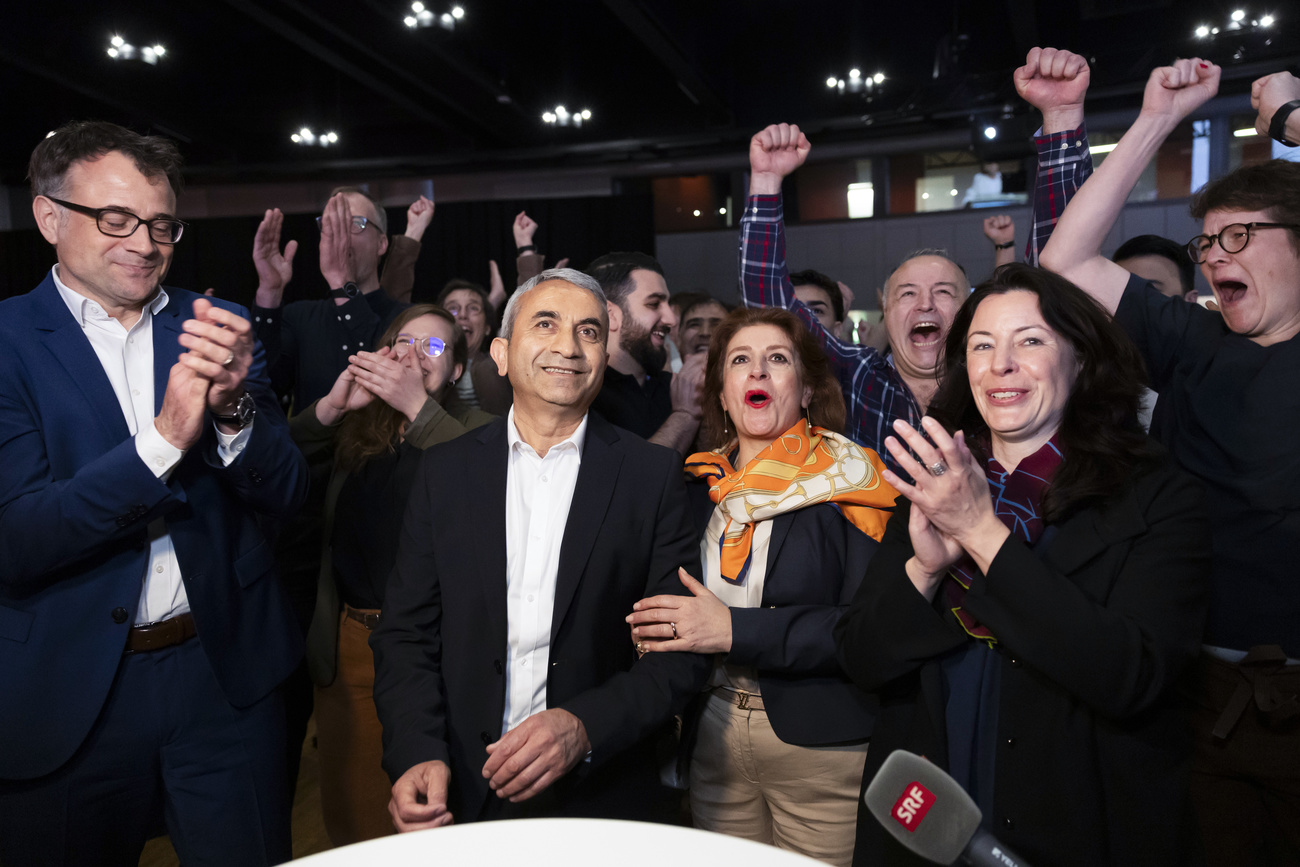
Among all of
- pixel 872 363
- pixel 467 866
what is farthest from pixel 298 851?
pixel 872 363

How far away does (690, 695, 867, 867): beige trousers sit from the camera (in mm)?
1705

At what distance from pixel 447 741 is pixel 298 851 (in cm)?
154

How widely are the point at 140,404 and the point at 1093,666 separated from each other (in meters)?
1.70

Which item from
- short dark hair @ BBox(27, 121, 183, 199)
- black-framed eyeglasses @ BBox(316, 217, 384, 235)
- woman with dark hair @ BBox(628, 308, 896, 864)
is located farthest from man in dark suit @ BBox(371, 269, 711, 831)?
black-framed eyeglasses @ BBox(316, 217, 384, 235)

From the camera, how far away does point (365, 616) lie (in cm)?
218

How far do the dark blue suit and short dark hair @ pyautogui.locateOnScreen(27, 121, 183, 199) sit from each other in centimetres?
20

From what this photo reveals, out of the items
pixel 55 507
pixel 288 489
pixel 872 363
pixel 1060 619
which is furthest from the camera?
pixel 872 363

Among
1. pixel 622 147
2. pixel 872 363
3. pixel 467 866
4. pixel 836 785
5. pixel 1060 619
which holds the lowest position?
pixel 836 785

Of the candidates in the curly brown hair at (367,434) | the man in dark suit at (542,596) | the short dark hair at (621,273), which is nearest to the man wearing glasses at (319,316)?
the curly brown hair at (367,434)

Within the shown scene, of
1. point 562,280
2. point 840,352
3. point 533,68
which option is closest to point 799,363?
point 840,352

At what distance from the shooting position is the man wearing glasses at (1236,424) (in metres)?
1.54

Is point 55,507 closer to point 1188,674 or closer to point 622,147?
point 1188,674

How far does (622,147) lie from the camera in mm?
8508

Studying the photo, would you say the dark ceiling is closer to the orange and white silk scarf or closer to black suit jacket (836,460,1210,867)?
the orange and white silk scarf
